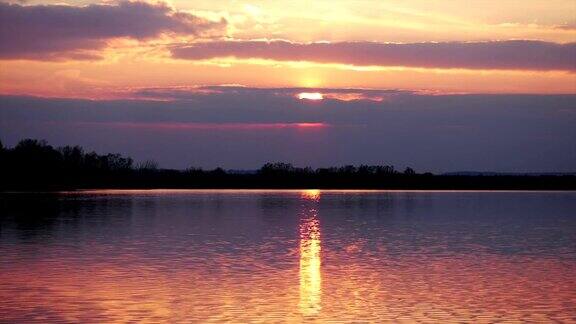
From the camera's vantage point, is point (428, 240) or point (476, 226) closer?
point (428, 240)

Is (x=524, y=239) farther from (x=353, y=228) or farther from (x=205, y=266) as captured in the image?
(x=205, y=266)

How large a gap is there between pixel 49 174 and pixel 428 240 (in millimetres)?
115545

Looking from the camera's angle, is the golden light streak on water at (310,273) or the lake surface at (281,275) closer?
the lake surface at (281,275)

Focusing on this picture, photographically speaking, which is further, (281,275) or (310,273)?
(310,273)

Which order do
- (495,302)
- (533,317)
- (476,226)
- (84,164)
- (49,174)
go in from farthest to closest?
(84,164), (49,174), (476,226), (495,302), (533,317)

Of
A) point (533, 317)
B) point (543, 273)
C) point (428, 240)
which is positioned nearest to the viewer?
point (533, 317)

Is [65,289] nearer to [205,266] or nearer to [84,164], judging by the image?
[205,266]

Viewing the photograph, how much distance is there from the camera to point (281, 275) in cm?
2769

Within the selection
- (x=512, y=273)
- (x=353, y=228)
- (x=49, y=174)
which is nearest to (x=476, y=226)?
(x=353, y=228)

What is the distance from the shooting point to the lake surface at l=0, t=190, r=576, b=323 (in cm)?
2077

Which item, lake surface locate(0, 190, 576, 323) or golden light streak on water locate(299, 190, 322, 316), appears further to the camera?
golden light streak on water locate(299, 190, 322, 316)

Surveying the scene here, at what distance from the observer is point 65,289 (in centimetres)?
2403

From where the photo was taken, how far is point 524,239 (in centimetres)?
4453

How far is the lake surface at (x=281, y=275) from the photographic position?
2077 centimetres
